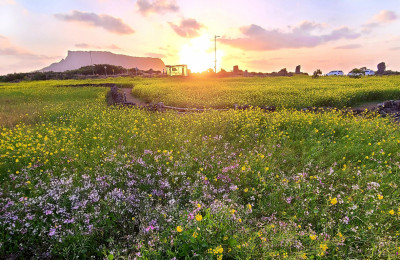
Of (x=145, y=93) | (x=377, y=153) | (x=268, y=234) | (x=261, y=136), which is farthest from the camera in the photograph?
(x=145, y=93)

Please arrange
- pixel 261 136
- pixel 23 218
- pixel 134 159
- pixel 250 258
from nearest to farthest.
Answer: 1. pixel 250 258
2. pixel 23 218
3. pixel 134 159
4. pixel 261 136

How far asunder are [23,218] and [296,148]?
709 centimetres

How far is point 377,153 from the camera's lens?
6320 millimetres

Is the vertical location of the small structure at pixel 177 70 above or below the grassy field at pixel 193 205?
above

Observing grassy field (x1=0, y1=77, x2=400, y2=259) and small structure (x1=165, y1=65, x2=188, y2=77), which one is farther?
small structure (x1=165, y1=65, x2=188, y2=77)

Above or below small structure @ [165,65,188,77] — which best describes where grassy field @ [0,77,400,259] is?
below

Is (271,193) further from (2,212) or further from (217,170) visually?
(2,212)

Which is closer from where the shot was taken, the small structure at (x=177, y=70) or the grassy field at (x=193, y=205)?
the grassy field at (x=193, y=205)

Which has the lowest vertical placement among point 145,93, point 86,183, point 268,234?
point 268,234

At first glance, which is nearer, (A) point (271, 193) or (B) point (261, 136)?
(A) point (271, 193)

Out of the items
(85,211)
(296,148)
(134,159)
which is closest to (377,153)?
(296,148)

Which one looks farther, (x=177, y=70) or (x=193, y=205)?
(x=177, y=70)

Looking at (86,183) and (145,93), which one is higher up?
(145,93)

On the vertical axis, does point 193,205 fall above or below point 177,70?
below
